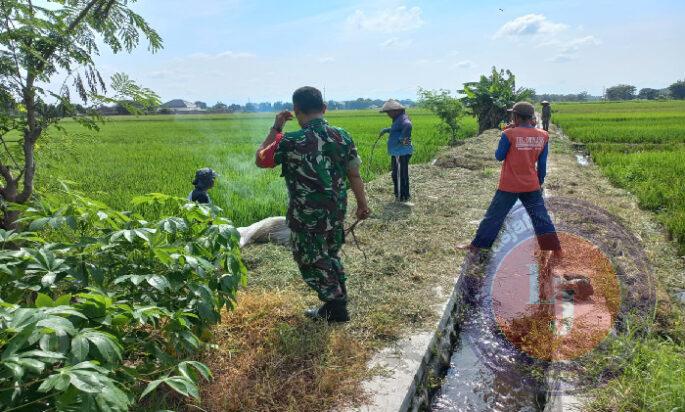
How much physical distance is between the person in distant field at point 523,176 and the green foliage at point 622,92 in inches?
Answer: 5035

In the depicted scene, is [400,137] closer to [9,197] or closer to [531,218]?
[531,218]

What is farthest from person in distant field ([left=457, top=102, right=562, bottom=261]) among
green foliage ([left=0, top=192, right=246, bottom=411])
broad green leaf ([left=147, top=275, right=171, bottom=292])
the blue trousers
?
broad green leaf ([left=147, top=275, right=171, bottom=292])

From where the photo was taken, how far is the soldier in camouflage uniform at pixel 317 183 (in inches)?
120

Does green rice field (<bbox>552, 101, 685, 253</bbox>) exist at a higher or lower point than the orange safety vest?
lower

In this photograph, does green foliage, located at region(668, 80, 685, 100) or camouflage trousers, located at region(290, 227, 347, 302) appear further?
green foliage, located at region(668, 80, 685, 100)

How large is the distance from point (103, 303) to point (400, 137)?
5.66 m

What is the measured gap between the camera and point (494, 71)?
66.5ft

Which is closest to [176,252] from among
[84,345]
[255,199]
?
[84,345]

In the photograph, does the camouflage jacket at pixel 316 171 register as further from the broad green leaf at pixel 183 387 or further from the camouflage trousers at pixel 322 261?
the broad green leaf at pixel 183 387

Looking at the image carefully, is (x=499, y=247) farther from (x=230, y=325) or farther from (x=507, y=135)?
(x=230, y=325)

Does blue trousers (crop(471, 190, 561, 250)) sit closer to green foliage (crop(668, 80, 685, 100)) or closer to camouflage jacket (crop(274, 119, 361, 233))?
camouflage jacket (crop(274, 119, 361, 233))

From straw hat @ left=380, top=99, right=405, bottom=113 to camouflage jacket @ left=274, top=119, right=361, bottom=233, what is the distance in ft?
12.5

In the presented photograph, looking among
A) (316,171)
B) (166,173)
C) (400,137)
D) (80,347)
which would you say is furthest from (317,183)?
(166,173)

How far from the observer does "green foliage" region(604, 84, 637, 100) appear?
361 feet
